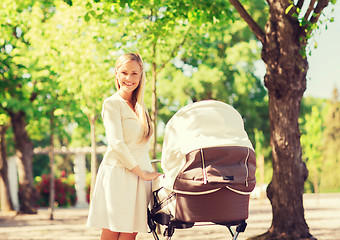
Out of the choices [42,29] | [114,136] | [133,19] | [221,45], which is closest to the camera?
[114,136]

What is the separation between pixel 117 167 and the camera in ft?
14.8

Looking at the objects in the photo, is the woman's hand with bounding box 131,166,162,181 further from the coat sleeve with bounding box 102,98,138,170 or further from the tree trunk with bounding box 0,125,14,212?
the tree trunk with bounding box 0,125,14,212

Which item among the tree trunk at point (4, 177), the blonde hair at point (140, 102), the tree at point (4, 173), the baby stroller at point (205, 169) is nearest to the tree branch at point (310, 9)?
the baby stroller at point (205, 169)

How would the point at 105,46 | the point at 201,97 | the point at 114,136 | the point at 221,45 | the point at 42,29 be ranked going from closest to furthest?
1. the point at 114,136
2. the point at 105,46
3. the point at 42,29
4. the point at 201,97
5. the point at 221,45

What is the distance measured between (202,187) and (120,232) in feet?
2.64

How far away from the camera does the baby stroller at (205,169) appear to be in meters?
4.54

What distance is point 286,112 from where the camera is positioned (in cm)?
943

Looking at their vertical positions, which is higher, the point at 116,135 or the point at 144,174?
the point at 116,135

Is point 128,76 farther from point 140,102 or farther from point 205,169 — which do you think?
point 205,169

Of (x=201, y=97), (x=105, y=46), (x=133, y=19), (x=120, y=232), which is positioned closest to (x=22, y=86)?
(x=105, y=46)

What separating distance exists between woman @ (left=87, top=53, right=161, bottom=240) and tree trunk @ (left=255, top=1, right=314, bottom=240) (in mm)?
5258

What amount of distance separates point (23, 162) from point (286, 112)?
45.7 ft

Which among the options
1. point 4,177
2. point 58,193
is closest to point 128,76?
point 4,177

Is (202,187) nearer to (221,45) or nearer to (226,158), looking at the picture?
(226,158)
